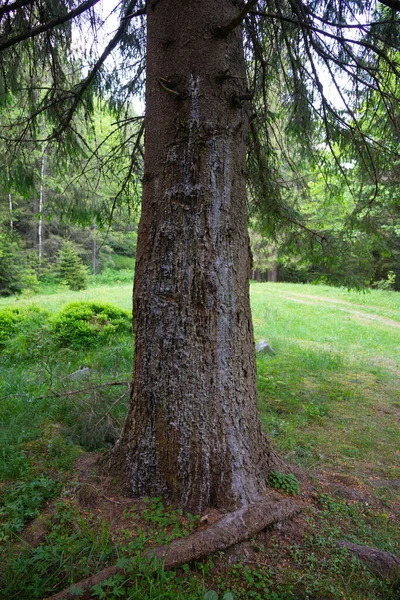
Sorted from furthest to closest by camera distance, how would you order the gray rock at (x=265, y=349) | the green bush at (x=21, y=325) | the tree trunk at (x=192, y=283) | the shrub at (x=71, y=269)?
the shrub at (x=71, y=269) → the gray rock at (x=265, y=349) → the green bush at (x=21, y=325) → the tree trunk at (x=192, y=283)

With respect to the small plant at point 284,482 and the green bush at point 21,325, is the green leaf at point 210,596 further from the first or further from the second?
the green bush at point 21,325

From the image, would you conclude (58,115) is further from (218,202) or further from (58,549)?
(58,549)

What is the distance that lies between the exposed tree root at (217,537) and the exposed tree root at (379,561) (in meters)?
0.39

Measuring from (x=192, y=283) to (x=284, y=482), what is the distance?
1625mm

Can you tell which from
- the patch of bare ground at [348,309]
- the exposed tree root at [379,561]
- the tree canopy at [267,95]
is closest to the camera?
the exposed tree root at [379,561]

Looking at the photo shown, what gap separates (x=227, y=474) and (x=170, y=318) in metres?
1.05

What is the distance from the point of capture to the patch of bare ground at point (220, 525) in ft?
6.28

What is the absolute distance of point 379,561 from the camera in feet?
6.85

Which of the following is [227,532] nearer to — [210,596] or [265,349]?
[210,596]

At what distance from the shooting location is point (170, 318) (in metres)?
2.24

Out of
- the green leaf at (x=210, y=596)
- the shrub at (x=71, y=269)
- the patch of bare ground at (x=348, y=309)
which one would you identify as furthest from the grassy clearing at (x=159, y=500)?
the shrub at (x=71, y=269)

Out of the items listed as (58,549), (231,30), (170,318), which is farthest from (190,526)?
(231,30)

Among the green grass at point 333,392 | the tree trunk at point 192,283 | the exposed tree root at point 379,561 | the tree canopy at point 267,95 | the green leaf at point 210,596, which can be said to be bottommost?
the green grass at point 333,392

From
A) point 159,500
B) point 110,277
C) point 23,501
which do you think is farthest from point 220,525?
point 110,277
